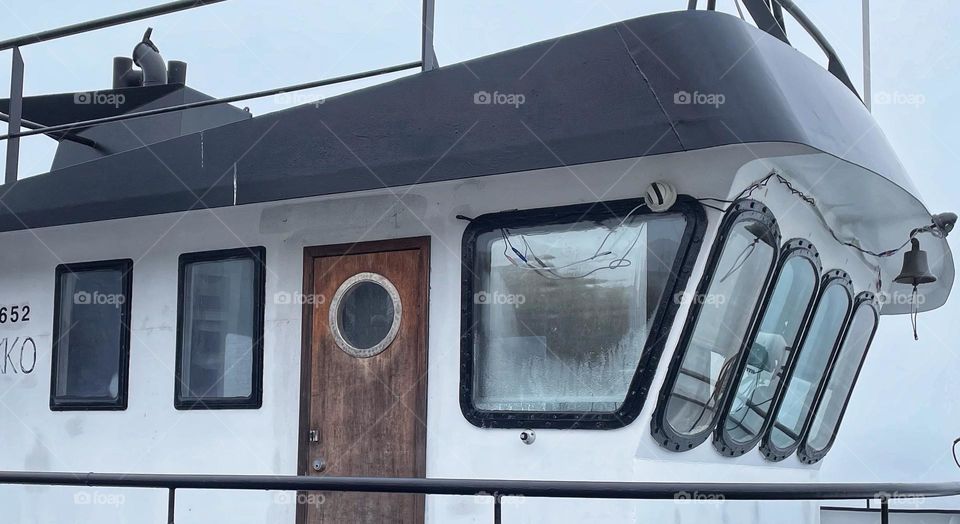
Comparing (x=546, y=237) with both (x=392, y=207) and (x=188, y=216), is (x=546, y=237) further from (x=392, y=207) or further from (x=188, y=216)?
(x=188, y=216)

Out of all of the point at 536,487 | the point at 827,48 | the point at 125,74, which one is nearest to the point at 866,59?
the point at 827,48

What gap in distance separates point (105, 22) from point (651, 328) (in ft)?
11.3

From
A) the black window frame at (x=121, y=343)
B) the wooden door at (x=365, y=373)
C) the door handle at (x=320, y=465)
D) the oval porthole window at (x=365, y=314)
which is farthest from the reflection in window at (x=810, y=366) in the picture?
the black window frame at (x=121, y=343)

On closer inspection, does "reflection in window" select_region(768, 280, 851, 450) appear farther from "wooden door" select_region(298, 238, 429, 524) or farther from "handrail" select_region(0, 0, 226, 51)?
"handrail" select_region(0, 0, 226, 51)

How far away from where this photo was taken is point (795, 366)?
19.0ft

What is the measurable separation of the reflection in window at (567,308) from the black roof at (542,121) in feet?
1.70

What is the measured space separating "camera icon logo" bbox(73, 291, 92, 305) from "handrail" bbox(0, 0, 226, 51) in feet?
4.83

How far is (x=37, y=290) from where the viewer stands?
256 inches

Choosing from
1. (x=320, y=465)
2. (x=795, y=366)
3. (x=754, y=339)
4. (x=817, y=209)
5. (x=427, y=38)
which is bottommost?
(x=320, y=465)

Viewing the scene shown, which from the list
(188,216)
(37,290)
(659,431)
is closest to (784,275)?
(659,431)

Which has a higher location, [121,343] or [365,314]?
[365,314]

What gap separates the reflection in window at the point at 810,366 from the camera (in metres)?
5.90

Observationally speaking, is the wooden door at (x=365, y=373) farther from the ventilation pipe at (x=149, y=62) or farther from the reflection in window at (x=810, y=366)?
the ventilation pipe at (x=149, y=62)

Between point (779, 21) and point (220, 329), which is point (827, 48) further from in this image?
point (220, 329)
